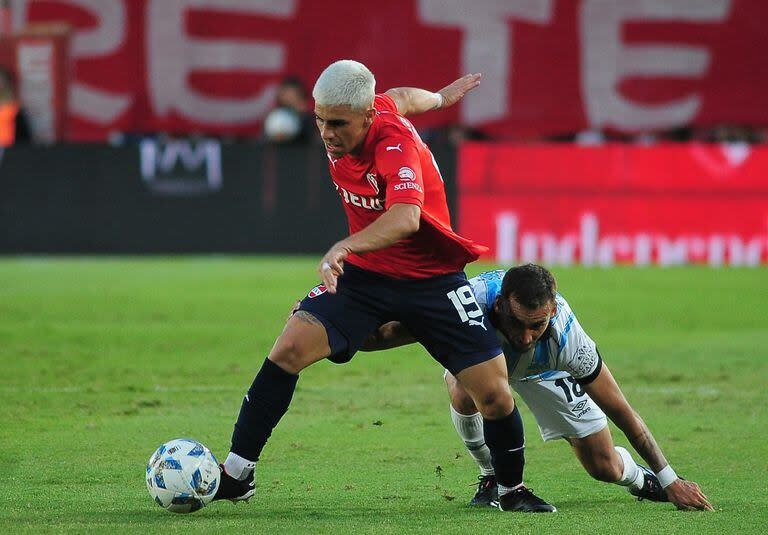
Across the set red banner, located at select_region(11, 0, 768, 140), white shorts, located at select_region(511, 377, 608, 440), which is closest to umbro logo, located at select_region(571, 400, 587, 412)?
white shorts, located at select_region(511, 377, 608, 440)

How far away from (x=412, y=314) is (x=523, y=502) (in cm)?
90

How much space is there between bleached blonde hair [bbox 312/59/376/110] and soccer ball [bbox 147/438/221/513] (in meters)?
1.50

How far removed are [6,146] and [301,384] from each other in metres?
9.67

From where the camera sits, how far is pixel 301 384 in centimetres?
930

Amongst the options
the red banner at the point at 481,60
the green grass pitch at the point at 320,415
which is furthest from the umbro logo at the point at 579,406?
the red banner at the point at 481,60

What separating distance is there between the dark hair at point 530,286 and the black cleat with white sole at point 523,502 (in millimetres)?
795

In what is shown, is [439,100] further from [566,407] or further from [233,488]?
[233,488]

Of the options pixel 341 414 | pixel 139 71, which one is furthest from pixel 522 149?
pixel 341 414

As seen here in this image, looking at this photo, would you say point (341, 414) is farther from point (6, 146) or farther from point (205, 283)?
point (6, 146)

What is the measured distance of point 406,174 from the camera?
539 centimetres

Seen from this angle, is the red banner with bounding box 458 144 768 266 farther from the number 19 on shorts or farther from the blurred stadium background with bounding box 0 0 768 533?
the number 19 on shorts

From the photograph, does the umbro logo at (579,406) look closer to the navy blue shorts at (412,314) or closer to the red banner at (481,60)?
the navy blue shorts at (412,314)

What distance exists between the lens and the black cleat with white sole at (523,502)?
560 centimetres

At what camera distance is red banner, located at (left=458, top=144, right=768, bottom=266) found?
17453 mm
